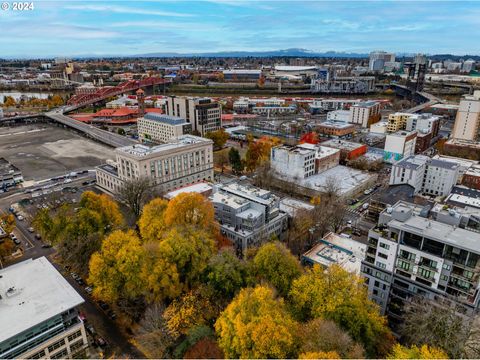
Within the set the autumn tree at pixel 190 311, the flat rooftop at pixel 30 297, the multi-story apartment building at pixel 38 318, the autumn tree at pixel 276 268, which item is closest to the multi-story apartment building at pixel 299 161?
the autumn tree at pixel 276 268

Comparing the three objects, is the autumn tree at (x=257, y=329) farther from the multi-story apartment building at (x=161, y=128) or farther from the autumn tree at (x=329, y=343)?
the multi-story apartment building at (x=161, y=128)

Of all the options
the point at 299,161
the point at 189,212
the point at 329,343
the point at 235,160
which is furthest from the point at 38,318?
the point at 299,161

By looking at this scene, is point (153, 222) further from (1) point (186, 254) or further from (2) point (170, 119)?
(2) point (170, 119)

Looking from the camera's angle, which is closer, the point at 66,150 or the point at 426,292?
the point at 426,292

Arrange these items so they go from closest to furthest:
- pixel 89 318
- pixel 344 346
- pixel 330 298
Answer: pixel 344 346 → pixel 330 298 → pixel 89 318

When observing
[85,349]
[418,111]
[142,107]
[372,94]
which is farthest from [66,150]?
[372,94]

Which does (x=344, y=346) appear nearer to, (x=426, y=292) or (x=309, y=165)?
(x=426, y=292)
